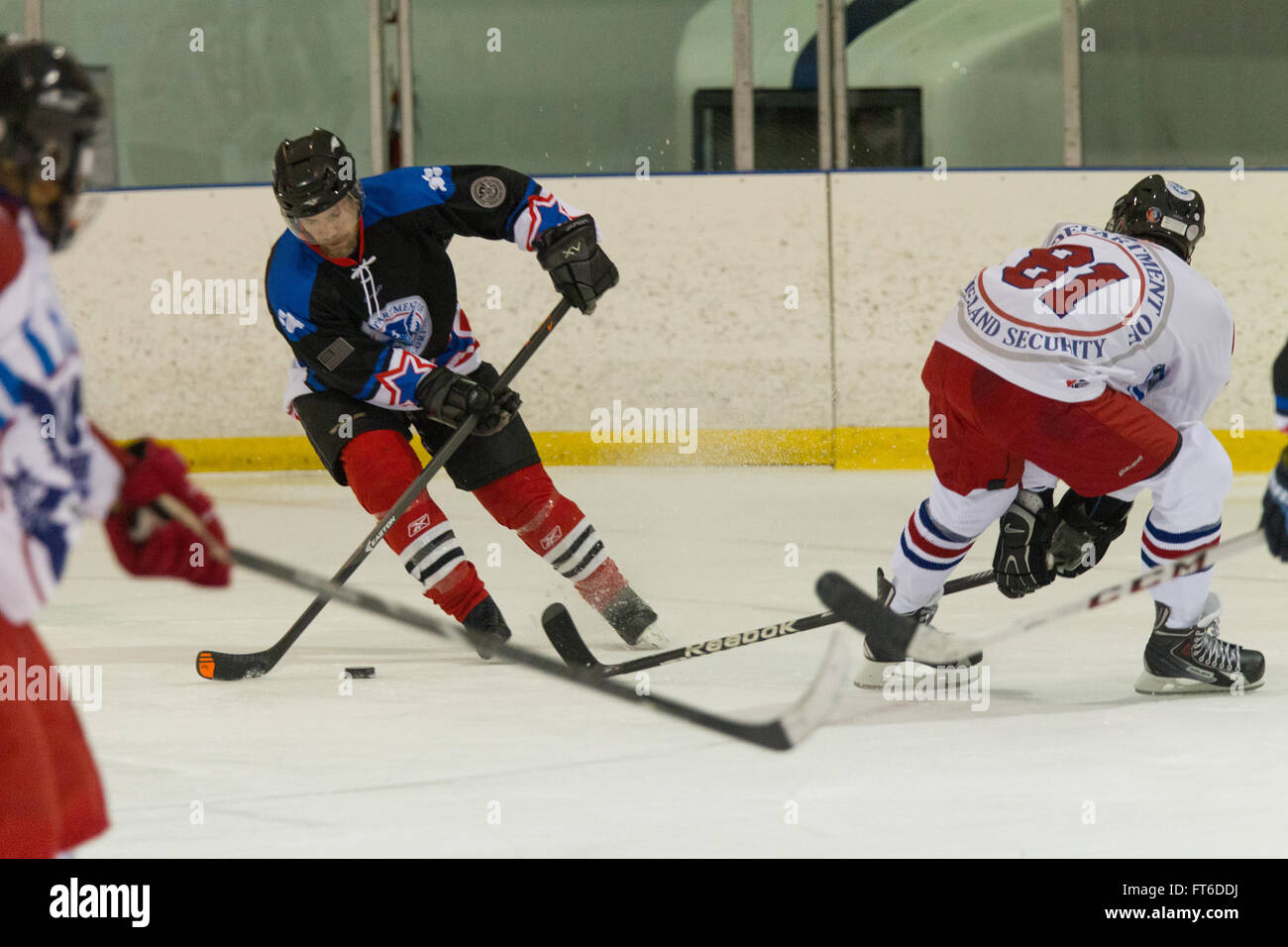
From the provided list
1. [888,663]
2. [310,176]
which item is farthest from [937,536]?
[310,176]

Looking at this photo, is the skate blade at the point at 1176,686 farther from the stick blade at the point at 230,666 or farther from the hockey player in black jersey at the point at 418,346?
the stick blade at the point at 230,666

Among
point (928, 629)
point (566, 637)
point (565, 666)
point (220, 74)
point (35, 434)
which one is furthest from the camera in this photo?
point (220, 74)

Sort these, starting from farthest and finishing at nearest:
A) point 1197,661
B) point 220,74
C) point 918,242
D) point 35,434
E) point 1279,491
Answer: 1. point 220,74
2. point 918,242
3. point 1197,661
4. point 1279,491
5. point 35,434

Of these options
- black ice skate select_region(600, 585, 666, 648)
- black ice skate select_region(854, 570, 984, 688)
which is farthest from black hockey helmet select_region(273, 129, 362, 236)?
black ice skate select_region(854, 570, 984, 688)

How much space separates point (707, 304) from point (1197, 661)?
12.0 ft

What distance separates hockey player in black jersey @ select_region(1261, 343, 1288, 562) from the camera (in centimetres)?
182

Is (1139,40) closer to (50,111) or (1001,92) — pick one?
(1001,92)

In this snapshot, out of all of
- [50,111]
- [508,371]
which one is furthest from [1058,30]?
[50,111]

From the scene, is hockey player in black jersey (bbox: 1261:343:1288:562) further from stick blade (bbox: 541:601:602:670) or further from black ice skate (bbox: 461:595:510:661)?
black ice skate (bbox: 461:595:510:661)

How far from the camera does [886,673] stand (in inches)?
110

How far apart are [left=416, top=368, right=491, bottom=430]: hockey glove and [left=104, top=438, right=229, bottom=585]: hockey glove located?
1.68 meters

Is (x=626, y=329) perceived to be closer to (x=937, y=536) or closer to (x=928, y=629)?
(x=937, y=536)

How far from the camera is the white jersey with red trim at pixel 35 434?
1.16m

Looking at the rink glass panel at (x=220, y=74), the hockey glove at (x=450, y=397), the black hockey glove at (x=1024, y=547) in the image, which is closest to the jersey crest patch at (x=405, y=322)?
the hockey glove at (x=450, y=397)
